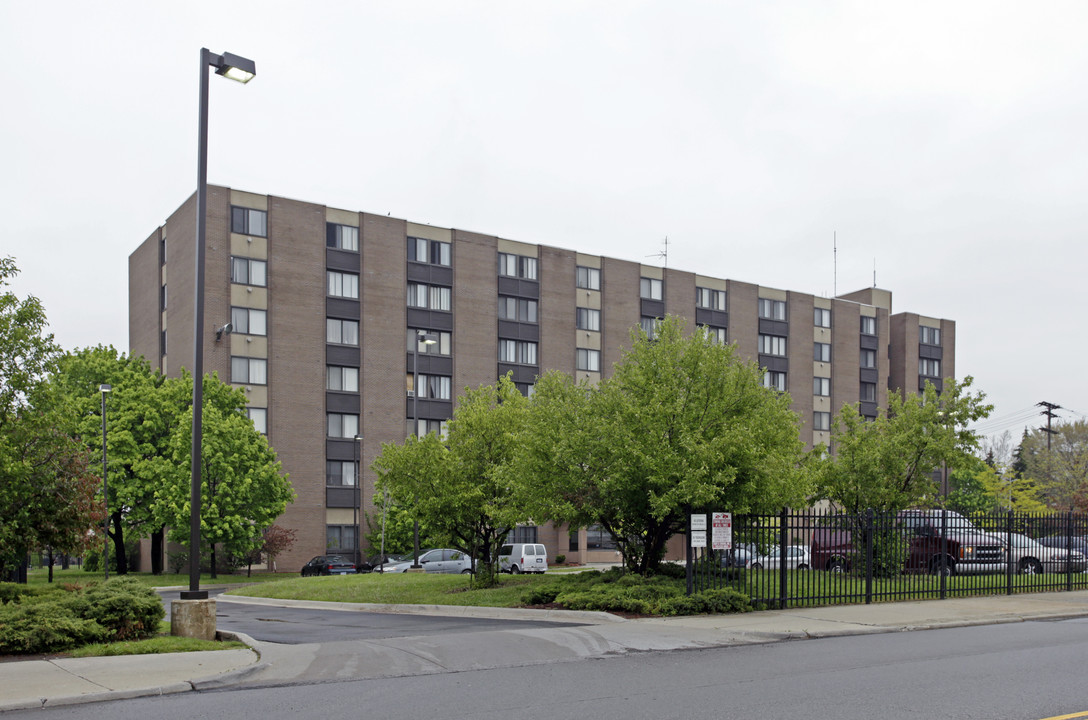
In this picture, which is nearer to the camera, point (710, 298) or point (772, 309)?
point (710, 298)

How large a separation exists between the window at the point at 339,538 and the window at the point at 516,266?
19697mm

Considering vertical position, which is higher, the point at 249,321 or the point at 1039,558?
the point at 249,321

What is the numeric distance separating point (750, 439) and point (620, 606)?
430cm

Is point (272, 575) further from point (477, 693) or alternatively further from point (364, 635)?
point (477, 693)

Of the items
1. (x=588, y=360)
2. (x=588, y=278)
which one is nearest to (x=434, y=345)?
(x=588, y=360)

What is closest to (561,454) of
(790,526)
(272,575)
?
(790,526)

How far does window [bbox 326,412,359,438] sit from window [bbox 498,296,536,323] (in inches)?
492

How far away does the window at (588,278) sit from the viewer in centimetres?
6762

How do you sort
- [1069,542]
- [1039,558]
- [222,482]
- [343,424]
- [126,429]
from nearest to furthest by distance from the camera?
1. [1069,542]
2. [1039,558]
3. [222,482]
4. [126,429]
5. [343,424]

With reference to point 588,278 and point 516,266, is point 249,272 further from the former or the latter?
point 588,278

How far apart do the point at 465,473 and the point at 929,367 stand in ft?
236

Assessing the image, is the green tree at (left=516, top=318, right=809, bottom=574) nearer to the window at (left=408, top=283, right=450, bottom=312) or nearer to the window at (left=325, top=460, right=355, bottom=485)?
the window at (left=325, top=460, right=355, bottom=485)

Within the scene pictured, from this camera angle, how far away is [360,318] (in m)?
58.9

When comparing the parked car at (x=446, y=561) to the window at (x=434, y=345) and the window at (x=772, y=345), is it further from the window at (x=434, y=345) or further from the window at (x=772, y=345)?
the window at (x=772, y=345)
